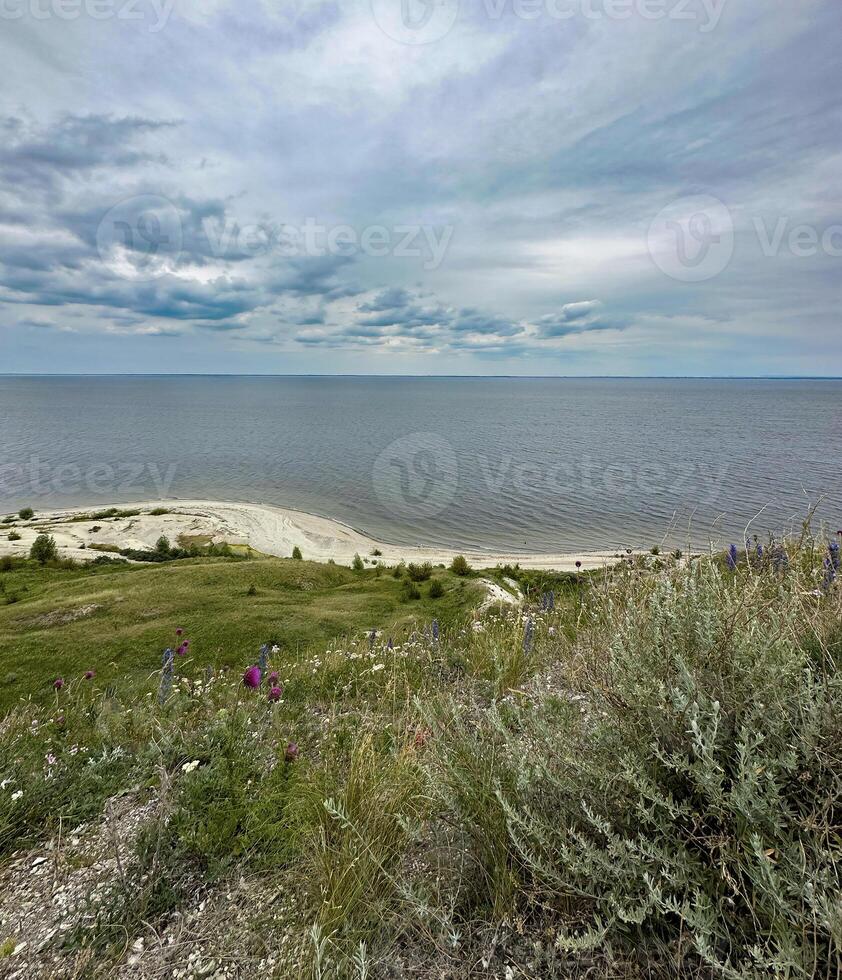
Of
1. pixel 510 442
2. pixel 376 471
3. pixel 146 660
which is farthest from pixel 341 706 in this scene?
pixel 510 442

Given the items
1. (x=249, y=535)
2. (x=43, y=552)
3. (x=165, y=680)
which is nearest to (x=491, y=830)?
(x=165, y=680)

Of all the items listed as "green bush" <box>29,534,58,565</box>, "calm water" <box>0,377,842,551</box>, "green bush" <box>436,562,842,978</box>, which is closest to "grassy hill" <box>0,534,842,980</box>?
"green bush" <box>436,562,842,978</box>

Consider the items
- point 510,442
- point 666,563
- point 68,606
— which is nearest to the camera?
point 666,563

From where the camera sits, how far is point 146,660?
8852mm

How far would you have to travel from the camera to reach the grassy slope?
28.6 feet

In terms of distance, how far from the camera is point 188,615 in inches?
448

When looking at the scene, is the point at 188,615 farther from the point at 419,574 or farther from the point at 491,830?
the point at 491,830

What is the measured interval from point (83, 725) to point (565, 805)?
188 inches

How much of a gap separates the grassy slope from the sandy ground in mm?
13782

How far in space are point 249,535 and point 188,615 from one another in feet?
85.5

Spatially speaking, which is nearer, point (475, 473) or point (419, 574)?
point (419, 574)

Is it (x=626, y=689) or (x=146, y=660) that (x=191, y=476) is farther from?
(x=626, y=689)

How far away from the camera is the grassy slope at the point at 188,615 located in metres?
8.71

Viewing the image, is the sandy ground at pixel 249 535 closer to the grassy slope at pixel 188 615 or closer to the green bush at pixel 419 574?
the green bush at pixel 419 574
